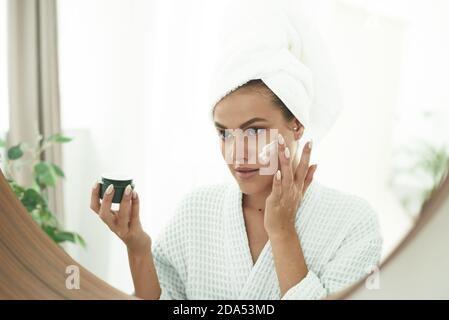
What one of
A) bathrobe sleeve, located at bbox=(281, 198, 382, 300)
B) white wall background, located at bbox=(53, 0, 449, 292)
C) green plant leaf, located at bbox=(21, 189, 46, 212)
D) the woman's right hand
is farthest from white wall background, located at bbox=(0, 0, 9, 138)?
bathrobe sleeve, located at bbox=(281, 198, 382, 300)

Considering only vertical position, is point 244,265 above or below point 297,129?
below

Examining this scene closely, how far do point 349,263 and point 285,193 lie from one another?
0.36ft

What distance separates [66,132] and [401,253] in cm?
89

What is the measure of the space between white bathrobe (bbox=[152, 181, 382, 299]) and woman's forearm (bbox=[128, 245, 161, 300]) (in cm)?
3

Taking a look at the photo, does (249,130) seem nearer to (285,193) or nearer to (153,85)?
(285,193)

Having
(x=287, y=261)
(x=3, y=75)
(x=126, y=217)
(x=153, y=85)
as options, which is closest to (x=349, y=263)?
(x=287, y=261)

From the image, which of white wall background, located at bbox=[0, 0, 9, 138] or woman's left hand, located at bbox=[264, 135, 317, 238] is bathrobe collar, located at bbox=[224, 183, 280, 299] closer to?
woman's left hand, located at bbox=[264, 135, 317, 238]

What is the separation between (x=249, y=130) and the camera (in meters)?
0.49

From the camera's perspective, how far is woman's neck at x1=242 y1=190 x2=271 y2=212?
0.57 meters

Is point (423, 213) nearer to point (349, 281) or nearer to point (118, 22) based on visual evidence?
point (349, 281)

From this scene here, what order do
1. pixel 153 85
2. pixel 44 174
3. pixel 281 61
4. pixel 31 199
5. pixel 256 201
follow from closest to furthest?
pixel 281 61
pixel 256 201
pixel 31 199
pixel 44 174
pixel 153 85

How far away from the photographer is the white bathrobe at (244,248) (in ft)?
1.59
